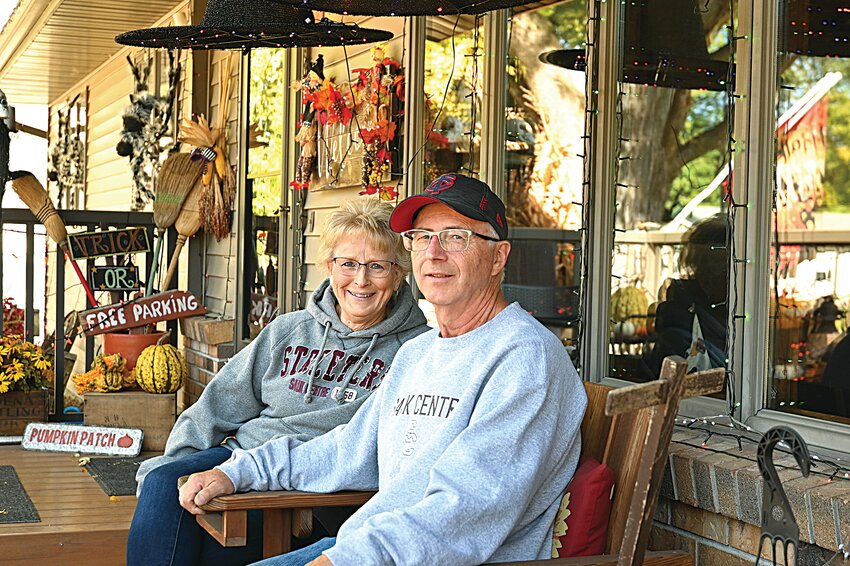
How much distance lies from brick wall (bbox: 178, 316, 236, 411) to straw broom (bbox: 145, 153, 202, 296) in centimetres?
42

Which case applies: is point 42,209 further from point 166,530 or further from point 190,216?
point 166,530

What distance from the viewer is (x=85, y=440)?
4840 millimetres

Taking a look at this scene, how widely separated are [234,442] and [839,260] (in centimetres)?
162

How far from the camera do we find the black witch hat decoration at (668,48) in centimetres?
273

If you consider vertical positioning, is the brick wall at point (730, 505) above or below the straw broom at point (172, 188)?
below

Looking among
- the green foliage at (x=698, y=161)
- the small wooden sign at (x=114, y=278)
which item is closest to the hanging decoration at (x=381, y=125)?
the green foliage at (x=698, y=161)

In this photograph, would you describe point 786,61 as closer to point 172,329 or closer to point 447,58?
point 447,58

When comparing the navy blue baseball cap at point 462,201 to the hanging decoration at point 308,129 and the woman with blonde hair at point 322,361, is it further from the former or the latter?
the hanging decoration at point 308,129

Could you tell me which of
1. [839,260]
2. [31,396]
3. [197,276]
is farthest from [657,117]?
[197,276]

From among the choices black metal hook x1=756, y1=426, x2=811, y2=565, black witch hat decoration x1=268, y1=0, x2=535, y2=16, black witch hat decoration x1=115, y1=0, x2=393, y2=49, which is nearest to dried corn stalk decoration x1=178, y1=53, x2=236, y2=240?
black witch hat decoration x1=115, y1=0, x2=393, y2=49

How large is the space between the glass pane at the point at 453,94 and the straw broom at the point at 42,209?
246 centimetres

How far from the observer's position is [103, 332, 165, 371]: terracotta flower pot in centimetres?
540

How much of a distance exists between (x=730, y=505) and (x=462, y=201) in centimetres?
79

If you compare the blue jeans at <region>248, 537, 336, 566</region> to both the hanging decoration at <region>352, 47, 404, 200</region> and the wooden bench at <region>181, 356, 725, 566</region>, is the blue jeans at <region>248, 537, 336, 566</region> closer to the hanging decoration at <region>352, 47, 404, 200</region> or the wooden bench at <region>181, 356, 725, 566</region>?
the wooden bench at <region>181, 356, 725, 566</region>
